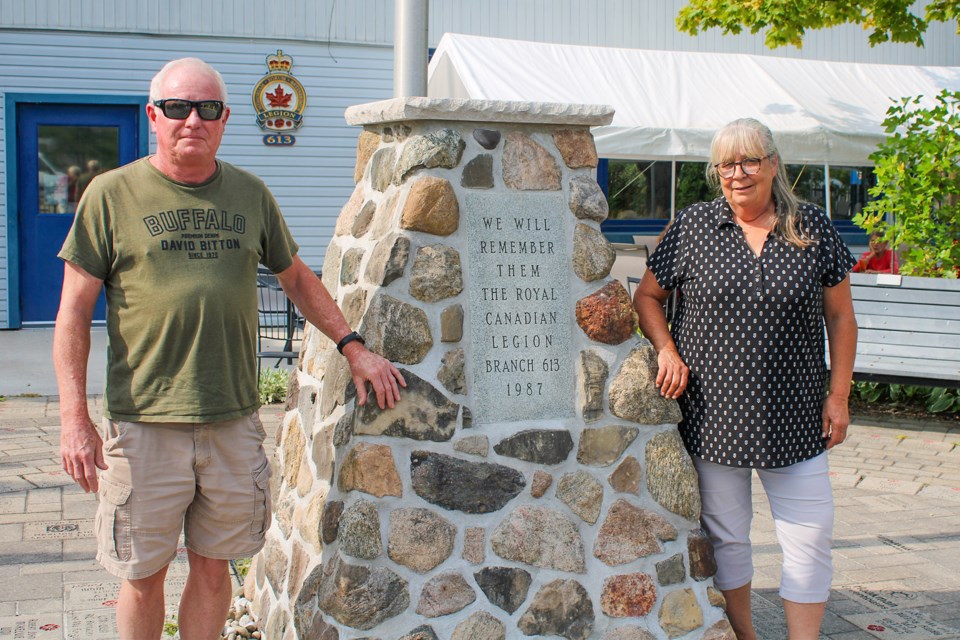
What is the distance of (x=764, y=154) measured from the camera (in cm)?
321

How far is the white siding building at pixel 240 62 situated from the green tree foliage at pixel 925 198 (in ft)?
19.4

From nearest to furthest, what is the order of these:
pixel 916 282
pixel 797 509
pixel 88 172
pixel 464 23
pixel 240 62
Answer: pixel 797 509
pixel 916 282
pixel 88 172
pixel 240 62
pixel 464 23

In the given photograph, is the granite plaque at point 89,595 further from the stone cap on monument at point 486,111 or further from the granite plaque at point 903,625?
the granite plaque at point 903,625

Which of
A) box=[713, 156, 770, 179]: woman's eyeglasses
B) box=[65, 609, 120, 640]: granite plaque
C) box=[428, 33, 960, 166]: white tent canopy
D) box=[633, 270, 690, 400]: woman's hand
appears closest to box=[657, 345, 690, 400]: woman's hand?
box=[633, 270, 690, 400]: woman's hand

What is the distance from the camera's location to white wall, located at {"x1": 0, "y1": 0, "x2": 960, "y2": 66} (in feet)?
37.3

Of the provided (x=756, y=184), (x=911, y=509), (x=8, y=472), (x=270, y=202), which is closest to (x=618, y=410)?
(x=756, y=184)

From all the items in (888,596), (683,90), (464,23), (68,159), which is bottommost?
(888,596)

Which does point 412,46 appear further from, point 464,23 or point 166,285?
point 464,23

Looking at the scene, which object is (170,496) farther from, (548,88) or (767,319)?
(548,88)

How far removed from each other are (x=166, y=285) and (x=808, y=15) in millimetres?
8134

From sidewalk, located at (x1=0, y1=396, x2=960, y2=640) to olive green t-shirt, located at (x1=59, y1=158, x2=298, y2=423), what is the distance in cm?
142

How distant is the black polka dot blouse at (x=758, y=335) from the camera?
10.6 ft

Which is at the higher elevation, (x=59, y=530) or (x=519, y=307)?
(x=519, y=307)

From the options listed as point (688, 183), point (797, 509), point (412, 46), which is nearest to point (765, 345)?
point (797, 509)
